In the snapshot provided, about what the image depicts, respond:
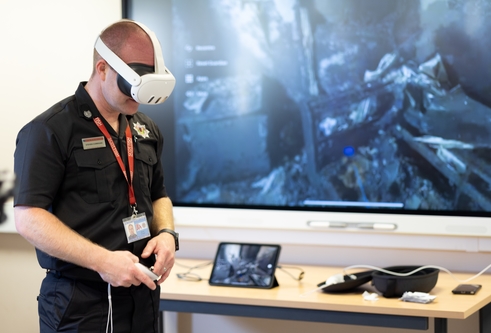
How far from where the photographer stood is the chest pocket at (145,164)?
6.60 ft

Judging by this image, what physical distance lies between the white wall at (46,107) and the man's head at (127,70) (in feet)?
5.51

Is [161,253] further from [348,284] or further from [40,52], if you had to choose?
[40,52]

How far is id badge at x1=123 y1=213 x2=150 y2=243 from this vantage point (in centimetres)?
188

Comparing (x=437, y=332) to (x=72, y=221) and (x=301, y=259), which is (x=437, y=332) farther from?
(x=72, y=221)

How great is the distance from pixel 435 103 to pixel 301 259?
109 centimetres

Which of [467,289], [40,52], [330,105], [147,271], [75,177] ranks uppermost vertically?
[40,52]

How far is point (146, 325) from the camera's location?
77.5 inches

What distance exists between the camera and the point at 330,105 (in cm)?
329

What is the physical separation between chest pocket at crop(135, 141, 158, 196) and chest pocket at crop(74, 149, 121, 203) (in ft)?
0.43

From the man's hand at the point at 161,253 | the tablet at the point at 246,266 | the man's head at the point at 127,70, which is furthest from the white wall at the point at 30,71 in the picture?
the man's hand at the point at 161,253

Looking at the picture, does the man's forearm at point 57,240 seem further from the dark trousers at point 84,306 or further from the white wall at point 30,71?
the white wall at point 30,71

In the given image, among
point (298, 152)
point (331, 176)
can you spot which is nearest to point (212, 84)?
point (298, 152)

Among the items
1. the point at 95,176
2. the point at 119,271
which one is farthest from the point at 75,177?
the point at 119,271

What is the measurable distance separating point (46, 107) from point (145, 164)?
1698 millimetres
